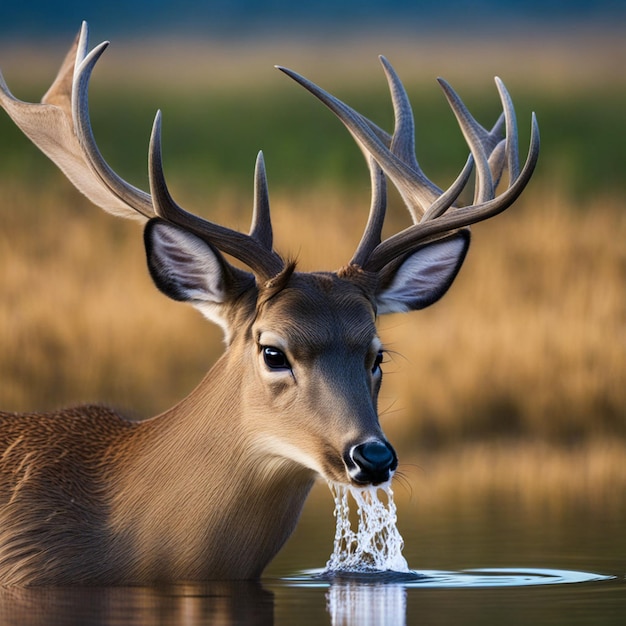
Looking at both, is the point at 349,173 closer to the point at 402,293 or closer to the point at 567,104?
the point at 567,104

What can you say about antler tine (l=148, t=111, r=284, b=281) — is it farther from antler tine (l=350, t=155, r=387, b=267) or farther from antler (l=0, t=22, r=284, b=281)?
antler tine (l=350, t=155, r=387, b=267)

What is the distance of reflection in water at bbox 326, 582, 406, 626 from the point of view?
770 centimetres

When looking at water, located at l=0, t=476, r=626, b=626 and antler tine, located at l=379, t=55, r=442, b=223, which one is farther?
antler tine, located at l=379, t=55, r=442, b=223

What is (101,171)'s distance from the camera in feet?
29.1

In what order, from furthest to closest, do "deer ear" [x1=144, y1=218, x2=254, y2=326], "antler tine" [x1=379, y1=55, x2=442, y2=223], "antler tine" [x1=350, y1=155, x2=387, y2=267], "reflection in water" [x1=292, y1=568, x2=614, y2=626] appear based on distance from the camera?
"antler tine" [x1=379, y1=55, x2=442, y2=223]
"antler tine" [x1=350, y1=155, x2=387, y2=267]
"deer ear" [x1=144, y1=218, x2=254, y2=326]
"reflection in water" [x1=292, y1=568, x2=614, y2=626]

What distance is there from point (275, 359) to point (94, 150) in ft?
4.63

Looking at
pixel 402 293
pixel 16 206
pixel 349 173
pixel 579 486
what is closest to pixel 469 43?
pixel 349 173

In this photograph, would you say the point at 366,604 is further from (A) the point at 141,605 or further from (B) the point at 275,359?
(B) the point at 275,359

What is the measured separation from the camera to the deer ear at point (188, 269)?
8391mm

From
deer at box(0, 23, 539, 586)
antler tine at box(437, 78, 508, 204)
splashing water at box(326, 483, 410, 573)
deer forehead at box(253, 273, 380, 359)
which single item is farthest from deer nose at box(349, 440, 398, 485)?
antler tine at box(437, 78, 508, 204)

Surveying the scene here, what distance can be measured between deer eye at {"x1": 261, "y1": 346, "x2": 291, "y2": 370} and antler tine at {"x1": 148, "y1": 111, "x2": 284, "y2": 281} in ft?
1.35

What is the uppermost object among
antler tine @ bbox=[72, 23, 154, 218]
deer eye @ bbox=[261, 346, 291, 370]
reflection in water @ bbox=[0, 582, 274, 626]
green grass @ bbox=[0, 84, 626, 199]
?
green grass @ bbox=[0, 84, 626, 199]

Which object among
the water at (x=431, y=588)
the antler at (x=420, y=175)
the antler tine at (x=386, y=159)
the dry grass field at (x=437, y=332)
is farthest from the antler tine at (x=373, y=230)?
the dry grass field at (x=437, y=332)

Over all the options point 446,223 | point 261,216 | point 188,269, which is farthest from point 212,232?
point 446,223
